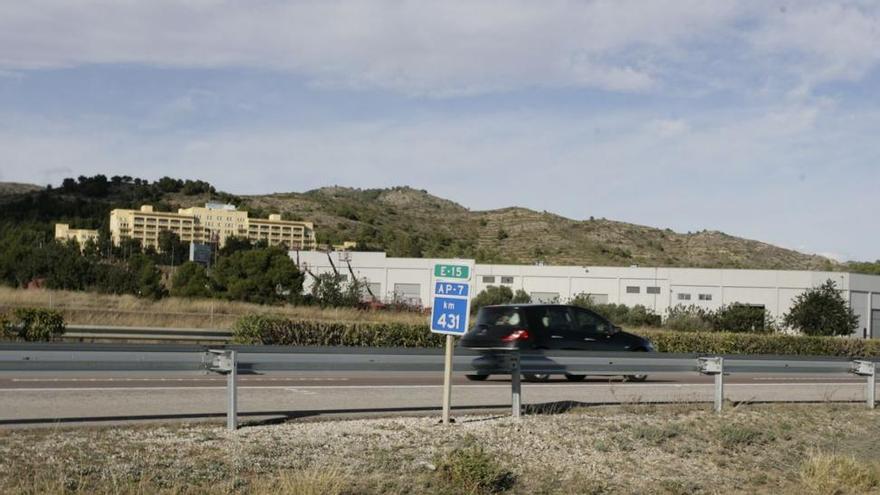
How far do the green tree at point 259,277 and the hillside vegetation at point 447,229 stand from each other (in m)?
35.1

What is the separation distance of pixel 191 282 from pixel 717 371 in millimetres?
45662

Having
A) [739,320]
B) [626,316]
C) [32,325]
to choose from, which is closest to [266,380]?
[32,325]

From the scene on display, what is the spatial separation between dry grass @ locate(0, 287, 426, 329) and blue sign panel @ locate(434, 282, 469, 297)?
22968mm

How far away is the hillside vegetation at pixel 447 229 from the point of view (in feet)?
322

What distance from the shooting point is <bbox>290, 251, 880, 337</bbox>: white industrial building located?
2650 inches

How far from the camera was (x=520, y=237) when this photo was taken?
111688 millimetres

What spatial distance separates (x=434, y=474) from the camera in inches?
394

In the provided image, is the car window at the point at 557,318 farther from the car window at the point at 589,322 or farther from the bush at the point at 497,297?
the bush at the point at 497,297

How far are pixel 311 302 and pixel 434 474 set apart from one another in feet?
142

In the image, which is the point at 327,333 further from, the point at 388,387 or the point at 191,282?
the point at 191,282

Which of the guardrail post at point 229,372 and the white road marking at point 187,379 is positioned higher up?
the guardrail post at point 229,372

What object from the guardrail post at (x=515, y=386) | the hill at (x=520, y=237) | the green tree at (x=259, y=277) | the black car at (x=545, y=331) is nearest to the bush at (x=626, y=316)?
the green tree at (x=259, y=277)

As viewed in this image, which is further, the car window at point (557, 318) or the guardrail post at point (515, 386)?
the car window at point (557, 318)

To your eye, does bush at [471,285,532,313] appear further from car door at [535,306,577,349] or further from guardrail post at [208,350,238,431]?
guardrail post at [208,350,238,431]
